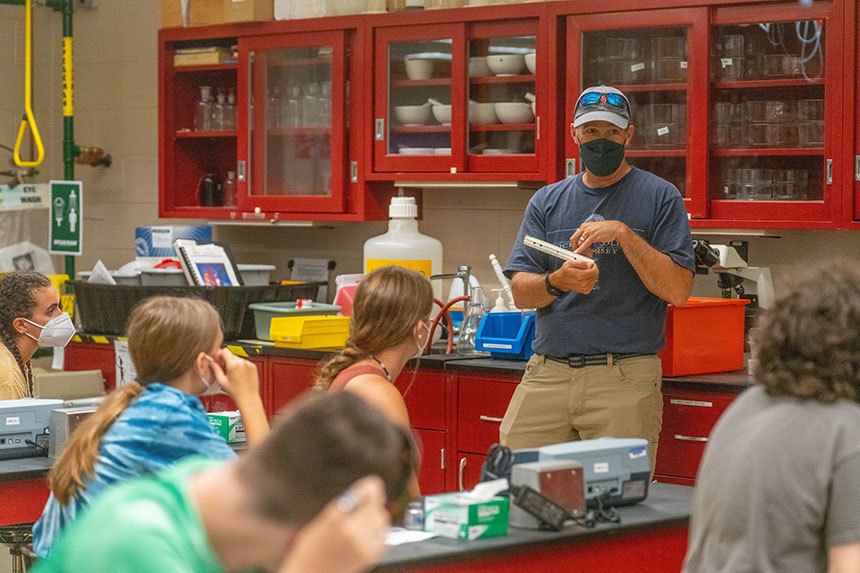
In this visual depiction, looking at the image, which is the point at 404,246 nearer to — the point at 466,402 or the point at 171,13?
the point at 466,402

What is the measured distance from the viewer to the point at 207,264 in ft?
16.8

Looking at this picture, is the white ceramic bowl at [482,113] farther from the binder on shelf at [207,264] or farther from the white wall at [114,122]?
the binder on shelf at [207,264]

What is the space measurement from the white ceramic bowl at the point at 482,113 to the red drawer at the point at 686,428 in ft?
4.71

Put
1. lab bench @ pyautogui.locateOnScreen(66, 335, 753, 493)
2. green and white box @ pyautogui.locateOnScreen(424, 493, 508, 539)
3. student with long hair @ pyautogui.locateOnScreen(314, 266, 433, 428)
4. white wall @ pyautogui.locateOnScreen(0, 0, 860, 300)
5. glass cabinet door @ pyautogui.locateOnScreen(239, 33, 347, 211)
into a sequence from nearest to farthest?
green and white box @ pyautogui.locateOnScreen(424, 493, 508, 539), student with long hair @ pyautogui.locateOnScreen(314, 266, 433, 428), lab bench @ pyautogui.locateOnScreen(66, 335, 753, 493), glass cabinet door @ pyautogui.locateOnScreen(239, 33, 347, 211), white wall @ pyautogui.locateOnScreen(0, 0, 860, 300)

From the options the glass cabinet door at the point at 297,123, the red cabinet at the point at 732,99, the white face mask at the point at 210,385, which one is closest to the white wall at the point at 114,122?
the glass cabinet door at the point at 297,123

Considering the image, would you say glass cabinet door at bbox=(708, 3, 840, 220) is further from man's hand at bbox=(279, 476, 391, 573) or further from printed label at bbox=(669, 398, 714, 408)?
man's hand at bbox=(279, 476, 391, 573)

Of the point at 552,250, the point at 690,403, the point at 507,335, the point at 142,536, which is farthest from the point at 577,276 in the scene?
the point at 142,536

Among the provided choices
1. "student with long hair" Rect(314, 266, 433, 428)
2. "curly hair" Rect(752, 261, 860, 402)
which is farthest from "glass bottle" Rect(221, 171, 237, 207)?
"curly hair" Rect(752, 261, 860, 402)

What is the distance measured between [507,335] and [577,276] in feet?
3.37

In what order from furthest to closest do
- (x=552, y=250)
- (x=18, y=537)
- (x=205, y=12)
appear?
(x=205, y=12) < (x=552, y=250) < (x=18, y=537)

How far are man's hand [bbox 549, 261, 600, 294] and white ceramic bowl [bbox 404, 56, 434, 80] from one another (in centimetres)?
174

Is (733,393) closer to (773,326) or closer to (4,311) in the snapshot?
(773,326)

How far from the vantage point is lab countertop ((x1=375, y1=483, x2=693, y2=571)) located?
2.24 meters

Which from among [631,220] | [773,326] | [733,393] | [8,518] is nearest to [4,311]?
[8,518]
